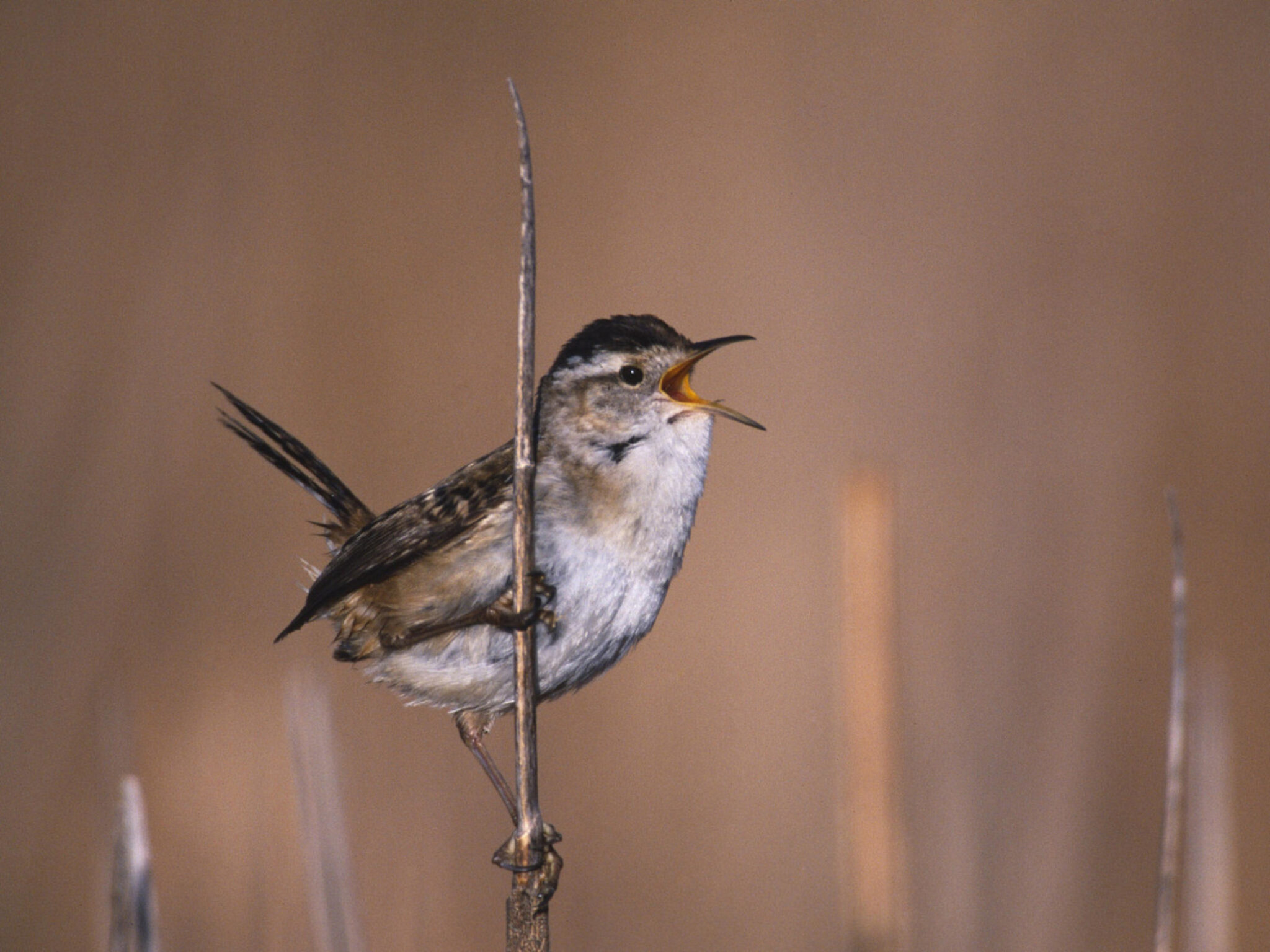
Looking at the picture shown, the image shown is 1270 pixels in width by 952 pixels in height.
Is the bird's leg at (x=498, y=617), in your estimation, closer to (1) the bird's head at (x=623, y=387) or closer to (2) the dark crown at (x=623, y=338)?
(1) the bird's head at (x=623, y=387)

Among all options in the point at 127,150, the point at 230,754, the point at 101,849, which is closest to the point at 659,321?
the point at 101,849

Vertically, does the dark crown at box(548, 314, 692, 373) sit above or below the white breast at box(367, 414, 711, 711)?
above

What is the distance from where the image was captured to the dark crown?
2297 mm

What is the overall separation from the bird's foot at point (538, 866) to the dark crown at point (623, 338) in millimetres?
930

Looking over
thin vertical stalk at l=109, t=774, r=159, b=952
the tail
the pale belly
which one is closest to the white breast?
the pale belly

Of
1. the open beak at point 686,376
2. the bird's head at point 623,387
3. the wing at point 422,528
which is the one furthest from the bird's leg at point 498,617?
the open beak at point 686,376

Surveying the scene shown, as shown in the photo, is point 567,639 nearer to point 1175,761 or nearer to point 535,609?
point 535,609

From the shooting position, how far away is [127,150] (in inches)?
168

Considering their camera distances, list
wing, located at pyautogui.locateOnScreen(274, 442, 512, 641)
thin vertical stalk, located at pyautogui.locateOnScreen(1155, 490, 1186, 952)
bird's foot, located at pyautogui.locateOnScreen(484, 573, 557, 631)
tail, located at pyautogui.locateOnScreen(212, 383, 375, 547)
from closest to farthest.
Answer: thin vertical stalk, located at pyautogui.locateOnScreen(1155, 490, 1186, 952), bird's foot, located at pyautogui.locateOnScreen(484, 573, 557, 631), wing, located at pyautogui.locateOnScreen(274, 442, 512, 641), tail, located at pyautogui.locateOnScreen(212, 383, 375, 547)

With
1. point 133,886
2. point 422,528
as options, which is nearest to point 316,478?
point 422,528

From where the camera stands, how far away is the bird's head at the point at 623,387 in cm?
215

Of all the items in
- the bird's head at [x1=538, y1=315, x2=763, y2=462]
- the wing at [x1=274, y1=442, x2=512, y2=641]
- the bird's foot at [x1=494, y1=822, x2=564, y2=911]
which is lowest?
the bird's foot at [x1=494, y1=822, x2=564, y2=911]

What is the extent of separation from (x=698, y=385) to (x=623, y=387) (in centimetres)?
169

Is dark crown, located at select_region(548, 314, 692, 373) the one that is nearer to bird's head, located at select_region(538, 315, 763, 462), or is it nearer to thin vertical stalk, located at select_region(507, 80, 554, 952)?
bird's head, located at select_region(538, 315, 763, 462)
